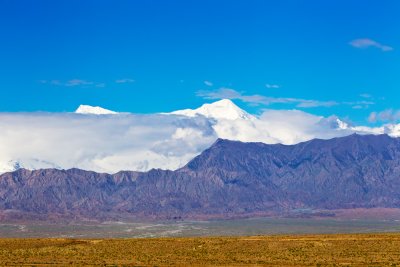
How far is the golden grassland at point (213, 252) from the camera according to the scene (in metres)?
93.1

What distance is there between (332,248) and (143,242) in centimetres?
3896

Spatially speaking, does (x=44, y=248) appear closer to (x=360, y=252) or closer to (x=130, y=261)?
(x=130, y=261)

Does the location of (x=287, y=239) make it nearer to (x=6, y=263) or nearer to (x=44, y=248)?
(x=44, y=248)

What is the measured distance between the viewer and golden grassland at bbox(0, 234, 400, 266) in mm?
93062

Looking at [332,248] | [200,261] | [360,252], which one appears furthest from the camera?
[332,248]

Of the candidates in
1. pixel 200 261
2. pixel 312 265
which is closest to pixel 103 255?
pixel 200 261

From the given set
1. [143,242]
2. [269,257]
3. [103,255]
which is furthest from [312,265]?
[143,242]

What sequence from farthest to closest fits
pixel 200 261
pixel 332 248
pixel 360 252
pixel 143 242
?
pixel 143 242
pixel 332 248
pixel 360 252
pixel 200 261

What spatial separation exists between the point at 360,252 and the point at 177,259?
27964 mm

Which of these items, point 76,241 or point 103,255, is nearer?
point 103,255

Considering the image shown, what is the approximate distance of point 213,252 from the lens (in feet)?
355

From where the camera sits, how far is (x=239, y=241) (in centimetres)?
12850

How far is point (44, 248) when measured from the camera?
122 metres

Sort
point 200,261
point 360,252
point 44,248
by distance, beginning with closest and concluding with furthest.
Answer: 1. point 200,261
2. point 360,252
3. point 44,248
